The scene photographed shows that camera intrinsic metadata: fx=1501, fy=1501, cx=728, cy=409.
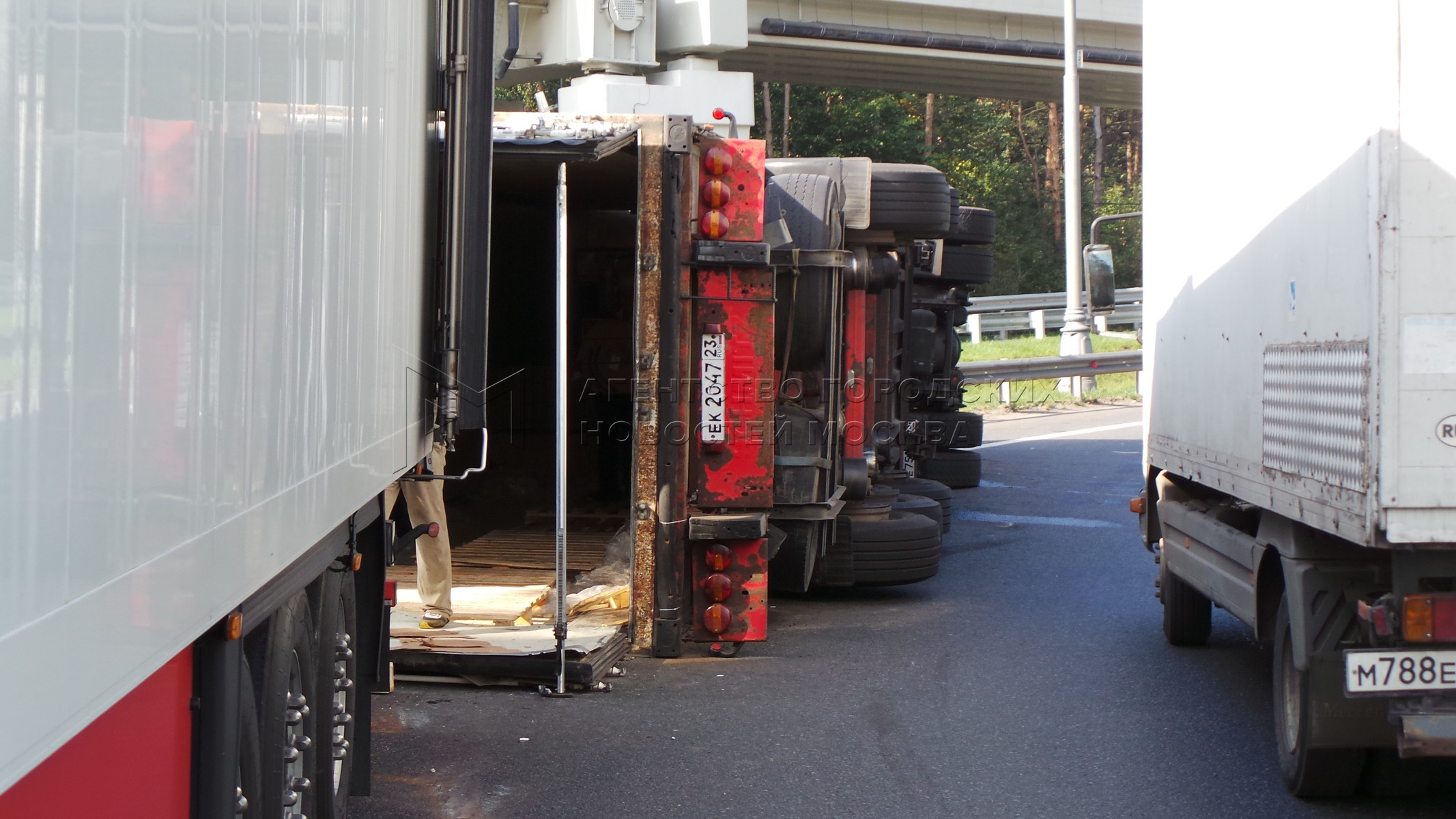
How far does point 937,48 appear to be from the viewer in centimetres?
2766

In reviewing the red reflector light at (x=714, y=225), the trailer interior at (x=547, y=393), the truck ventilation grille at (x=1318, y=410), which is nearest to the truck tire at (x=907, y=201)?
the trailer interior at (x=547, y=393)

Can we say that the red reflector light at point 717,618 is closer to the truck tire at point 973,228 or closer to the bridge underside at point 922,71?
the truck tire at point 973,228

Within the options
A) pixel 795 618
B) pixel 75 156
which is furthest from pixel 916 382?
pixel 75 156

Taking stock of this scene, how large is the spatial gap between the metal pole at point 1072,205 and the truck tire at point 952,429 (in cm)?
998

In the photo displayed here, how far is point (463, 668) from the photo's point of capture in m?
7.00

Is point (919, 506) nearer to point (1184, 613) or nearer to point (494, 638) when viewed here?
point (1184, 613)

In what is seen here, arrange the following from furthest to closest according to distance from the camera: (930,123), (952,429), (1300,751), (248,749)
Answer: (930,123) < (952,429) < (1300,751) < (248,749)

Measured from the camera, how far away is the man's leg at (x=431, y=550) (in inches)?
301

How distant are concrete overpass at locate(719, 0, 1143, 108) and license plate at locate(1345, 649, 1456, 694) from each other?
2257 cm

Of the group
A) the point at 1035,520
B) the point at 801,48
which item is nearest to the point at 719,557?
the point at 1035,520

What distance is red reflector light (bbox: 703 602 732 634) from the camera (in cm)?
767

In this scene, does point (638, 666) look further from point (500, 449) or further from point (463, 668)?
point (500, 449)

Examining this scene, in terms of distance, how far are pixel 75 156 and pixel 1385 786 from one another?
507cm

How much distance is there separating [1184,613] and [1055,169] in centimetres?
4152
